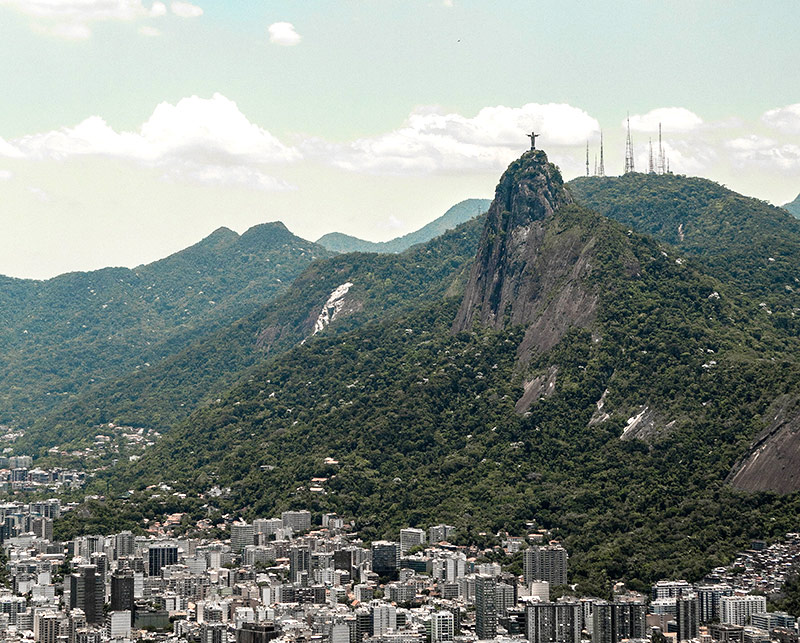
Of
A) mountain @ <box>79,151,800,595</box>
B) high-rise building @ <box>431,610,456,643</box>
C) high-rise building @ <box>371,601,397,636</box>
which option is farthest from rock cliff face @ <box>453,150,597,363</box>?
high-rise building @ <box>431,610,456,643</box>

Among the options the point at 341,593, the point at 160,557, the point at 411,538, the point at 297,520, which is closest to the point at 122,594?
the point at 160,557

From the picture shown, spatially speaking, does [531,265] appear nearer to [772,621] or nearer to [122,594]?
[122,594]

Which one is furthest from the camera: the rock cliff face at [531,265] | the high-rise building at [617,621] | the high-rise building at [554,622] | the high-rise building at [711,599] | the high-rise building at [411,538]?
the rock cliff face at [531,265]

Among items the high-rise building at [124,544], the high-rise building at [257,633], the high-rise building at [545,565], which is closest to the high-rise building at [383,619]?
the high-rise building at [257,633]

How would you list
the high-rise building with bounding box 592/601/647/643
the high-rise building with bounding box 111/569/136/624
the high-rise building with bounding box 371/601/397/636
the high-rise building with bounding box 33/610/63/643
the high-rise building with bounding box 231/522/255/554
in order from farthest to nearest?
the high-rise building with bounding box 231/522/255/554 < the high-rise building with bounding box 111/569/136/624 < the high-rise building with bounding box 33/610/63/643 < the high-rise building with bounding box 371/601/397/636 < the high-rise building with bounding box 592/601/647/643

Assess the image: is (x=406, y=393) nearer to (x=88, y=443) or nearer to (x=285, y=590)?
(x=285, y=590)

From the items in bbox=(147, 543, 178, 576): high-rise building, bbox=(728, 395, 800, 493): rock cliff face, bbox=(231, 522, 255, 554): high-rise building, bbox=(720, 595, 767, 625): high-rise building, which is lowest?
bbox=(720, 595, 767, 625): high-rise building

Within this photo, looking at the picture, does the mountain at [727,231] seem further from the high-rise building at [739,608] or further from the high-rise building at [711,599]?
the high-rise building at [739,608]

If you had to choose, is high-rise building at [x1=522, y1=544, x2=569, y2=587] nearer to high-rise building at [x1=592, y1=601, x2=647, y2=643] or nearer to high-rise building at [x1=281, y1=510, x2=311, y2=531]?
high-rise building at [x1=592, y1=601, x2=647, y2=643]
